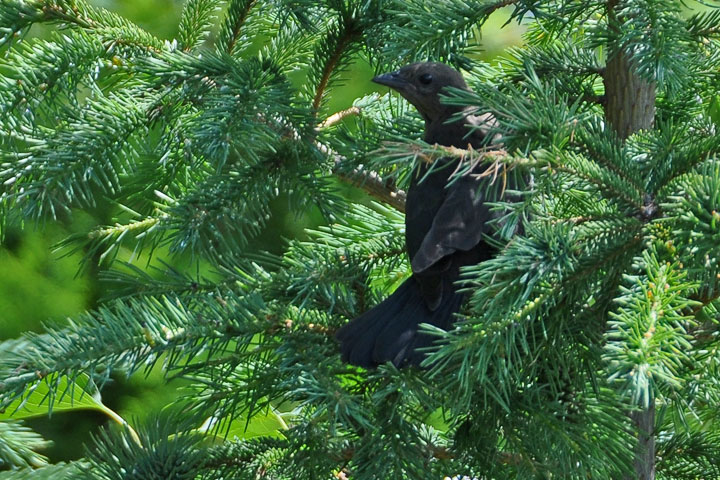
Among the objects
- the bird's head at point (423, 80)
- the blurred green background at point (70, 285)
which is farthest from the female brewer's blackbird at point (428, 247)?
the blurred green background at point (70, 285)

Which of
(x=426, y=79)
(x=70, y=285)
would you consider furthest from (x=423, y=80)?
(x=70, y=285)

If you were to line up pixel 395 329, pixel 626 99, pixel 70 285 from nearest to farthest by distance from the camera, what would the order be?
pixel 395 329 < pixel 626 99 < pixel 70 285

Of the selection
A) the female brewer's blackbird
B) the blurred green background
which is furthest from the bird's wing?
the blurred green background

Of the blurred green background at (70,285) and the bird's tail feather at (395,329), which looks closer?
the bird's tail feather at (395,329)

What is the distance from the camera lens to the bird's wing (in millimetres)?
628

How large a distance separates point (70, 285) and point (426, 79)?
132 centimetres

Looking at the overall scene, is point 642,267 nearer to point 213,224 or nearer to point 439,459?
point 439,459

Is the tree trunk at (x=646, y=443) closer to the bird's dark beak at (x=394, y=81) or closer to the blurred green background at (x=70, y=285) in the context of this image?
the bird's dark beak at (x=394, y=81)

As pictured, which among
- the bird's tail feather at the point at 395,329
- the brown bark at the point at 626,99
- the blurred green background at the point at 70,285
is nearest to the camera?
the bird's tail feather at the point at 395,329

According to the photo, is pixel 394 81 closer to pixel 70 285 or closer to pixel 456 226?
pixel 456 226

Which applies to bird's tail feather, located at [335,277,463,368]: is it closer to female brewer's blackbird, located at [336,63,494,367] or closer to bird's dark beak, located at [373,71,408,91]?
female brewer's blackbird, located at [336,63,494,367]

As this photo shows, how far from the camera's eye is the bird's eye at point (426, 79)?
73 cm

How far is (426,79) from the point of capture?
736 mm

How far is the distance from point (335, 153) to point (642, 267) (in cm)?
35
